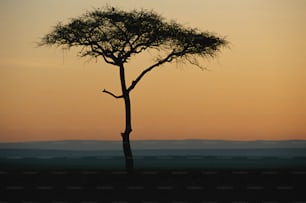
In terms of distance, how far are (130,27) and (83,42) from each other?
3323 mm

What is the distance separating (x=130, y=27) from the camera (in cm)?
5947

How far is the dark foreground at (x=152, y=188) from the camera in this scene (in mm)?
31891

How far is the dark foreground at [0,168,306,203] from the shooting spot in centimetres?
3189

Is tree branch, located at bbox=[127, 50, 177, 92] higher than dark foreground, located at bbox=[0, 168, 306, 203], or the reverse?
tree branch, located at bbox=[127, 50, 177, 92]

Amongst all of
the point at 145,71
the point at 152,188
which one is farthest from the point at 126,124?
the point at 152,188

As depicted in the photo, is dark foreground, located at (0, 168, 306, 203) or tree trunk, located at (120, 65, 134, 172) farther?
tree trunk, located at (120, 65, 134, 172)

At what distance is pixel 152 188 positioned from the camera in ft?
120

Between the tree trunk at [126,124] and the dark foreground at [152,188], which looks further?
the tree trunk at [126,124]

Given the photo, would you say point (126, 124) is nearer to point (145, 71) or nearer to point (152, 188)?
point (145, 71)

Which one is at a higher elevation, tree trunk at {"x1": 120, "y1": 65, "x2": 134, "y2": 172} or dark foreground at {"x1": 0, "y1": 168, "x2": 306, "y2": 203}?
tree trunk at {"x1": 120, "y1": 65, "x2": 134, "y2": 172}

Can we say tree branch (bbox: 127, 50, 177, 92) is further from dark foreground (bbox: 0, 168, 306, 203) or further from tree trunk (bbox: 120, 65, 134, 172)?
dark foreground (bbox: 0, 168, 306, 203)

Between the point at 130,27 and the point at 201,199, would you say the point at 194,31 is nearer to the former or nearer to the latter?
the point at 130,27

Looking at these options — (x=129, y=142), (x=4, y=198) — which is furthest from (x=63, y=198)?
(x=129, y=142)

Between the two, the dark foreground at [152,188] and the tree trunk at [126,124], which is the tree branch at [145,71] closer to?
→ the tree trunk at [126,124]
